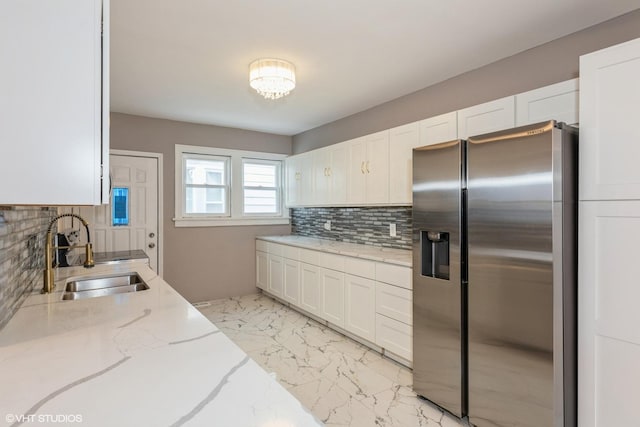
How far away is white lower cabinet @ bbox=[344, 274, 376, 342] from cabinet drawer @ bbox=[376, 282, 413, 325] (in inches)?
3.1

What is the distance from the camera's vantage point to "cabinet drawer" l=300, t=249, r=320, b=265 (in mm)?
3768

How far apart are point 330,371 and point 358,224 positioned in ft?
6.05

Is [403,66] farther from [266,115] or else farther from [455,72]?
[266,115]

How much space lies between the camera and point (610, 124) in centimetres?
164

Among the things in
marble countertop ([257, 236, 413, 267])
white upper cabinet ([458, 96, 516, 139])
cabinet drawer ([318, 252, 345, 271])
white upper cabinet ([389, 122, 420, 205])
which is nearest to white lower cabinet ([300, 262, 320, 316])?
cabinet drawer ([318, 252, 345, 271])

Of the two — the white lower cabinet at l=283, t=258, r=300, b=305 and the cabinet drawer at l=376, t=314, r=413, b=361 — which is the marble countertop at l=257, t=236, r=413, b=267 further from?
the cabinet drawer at l=376, t=314, r=413, b=361

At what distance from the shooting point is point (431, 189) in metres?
2.24

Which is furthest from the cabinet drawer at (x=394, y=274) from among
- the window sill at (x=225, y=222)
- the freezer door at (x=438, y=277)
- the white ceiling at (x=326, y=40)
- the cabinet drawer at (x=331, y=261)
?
the window sill at (x=225, y=222)

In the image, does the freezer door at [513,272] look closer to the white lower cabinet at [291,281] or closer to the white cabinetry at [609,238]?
the white cabinetry at [609,238]

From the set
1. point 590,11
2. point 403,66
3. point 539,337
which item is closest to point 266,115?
point 403,66

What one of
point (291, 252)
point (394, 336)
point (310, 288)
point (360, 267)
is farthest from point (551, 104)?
point (291, 252)

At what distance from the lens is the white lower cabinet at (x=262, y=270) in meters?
4.77

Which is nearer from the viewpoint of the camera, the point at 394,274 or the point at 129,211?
the point at 394,274

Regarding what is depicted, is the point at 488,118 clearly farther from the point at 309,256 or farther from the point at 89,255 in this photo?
the point at 89,255
